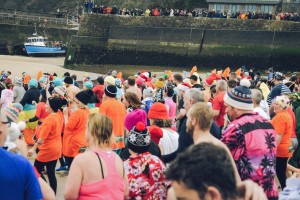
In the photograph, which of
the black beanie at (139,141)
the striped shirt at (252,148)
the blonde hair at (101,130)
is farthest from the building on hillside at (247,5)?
the blonde hair at (101,130)

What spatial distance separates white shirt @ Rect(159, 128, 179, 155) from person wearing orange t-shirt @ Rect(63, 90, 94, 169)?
159cm

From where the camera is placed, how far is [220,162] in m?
2.22

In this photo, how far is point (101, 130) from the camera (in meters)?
3.92

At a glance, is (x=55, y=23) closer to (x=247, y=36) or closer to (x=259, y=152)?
(x=247, y=36)

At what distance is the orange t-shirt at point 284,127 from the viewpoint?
20.1 feet

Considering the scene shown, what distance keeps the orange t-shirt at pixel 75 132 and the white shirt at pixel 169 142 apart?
5.29 ft

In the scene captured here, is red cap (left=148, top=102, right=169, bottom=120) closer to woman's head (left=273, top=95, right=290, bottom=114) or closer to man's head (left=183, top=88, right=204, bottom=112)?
man's head (left=183, top=88, right=204, bottom=112)

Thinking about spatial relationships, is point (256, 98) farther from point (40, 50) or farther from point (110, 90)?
point (40, 50)

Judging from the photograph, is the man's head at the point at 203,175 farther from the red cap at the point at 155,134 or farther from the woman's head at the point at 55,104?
the woman's head at the point at 55,104

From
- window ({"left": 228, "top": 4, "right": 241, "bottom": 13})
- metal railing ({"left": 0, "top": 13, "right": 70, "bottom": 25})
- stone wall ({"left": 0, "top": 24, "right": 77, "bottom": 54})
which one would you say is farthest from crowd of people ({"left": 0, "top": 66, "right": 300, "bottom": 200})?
metal railing ({"left": 0, "top": 13, "right": 70, "bottom": 25})

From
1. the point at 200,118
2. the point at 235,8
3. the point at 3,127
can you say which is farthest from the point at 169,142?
the point at 235,8

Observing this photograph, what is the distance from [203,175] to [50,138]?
14.2ft

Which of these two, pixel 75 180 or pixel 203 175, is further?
pixel 75 180

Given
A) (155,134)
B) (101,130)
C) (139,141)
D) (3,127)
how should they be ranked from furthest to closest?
(155,134)
(139,141)
(101,130)
(3,127)
